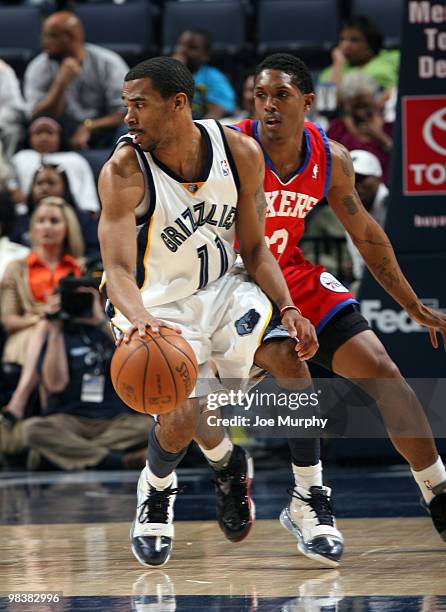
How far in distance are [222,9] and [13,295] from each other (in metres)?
3.69

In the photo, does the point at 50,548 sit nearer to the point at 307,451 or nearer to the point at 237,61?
the point at 307,451

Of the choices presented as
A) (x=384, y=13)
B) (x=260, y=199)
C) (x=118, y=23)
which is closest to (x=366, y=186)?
(x=260, y=199)

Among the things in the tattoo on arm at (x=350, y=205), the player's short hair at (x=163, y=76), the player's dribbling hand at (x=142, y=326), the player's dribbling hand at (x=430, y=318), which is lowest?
Answer: the player's dribbling hand at (x=430, y=318)

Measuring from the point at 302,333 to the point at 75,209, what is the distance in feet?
14.2

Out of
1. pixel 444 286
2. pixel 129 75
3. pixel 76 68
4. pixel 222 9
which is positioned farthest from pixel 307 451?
pixel 222 9

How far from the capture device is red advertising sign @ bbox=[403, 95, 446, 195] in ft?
20.0

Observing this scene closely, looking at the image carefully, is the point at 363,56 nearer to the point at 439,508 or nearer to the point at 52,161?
the point at 52,161

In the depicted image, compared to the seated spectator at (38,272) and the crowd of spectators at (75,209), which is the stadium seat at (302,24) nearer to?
the crowd of spectators at (75,209)

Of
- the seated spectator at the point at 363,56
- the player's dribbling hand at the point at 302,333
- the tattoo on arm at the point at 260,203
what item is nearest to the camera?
the player's dribbling hand at the point at 302,333

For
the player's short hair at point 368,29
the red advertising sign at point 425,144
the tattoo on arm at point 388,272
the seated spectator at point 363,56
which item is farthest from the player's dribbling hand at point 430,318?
the player's short hair at point 368,29

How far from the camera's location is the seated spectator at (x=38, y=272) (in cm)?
720

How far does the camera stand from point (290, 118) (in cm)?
419

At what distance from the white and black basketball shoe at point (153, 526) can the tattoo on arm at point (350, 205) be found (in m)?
1.14

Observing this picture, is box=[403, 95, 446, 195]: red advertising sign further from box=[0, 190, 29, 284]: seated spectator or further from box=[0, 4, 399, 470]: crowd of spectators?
box=[0, 190, 29, 284]: seated spectator
